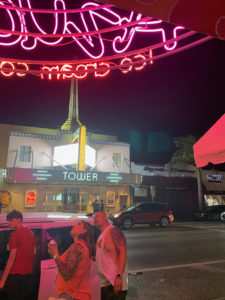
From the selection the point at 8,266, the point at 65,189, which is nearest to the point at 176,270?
the point at 8,266

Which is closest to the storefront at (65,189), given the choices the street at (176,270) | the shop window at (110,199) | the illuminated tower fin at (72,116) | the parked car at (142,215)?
the shop window at (110,199)

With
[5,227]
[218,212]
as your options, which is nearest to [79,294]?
[5,227]

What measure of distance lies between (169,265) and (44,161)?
18.9 metres

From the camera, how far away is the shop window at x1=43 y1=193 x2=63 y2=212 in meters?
23.8

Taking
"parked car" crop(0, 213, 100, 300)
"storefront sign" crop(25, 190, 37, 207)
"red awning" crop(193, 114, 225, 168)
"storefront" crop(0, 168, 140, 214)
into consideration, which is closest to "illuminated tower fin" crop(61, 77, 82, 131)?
"storefront" crop(0, 168, 140, 214)

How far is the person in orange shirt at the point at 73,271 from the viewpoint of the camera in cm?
306

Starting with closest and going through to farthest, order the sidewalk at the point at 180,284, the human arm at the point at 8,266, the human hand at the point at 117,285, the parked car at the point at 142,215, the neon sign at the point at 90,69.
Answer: the human arm at the point at 8,266
the human hand at the point at 117,285
the neon sign at the point at 90,69
the sidewalk at the point at 180,284
the parked car at the point at 142,215

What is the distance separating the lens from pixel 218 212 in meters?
25.2

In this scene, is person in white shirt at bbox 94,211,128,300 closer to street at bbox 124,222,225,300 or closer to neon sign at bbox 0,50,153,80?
street at bbox 124,222,225,300

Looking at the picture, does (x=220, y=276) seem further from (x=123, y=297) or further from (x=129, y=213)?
(x=129, y=213)

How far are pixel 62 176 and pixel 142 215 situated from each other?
7744mm

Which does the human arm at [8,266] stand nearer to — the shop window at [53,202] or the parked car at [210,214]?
the shop window at [53,202]

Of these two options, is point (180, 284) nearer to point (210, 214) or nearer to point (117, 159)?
point (210, 214)

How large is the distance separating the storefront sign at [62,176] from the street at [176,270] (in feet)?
36.2
